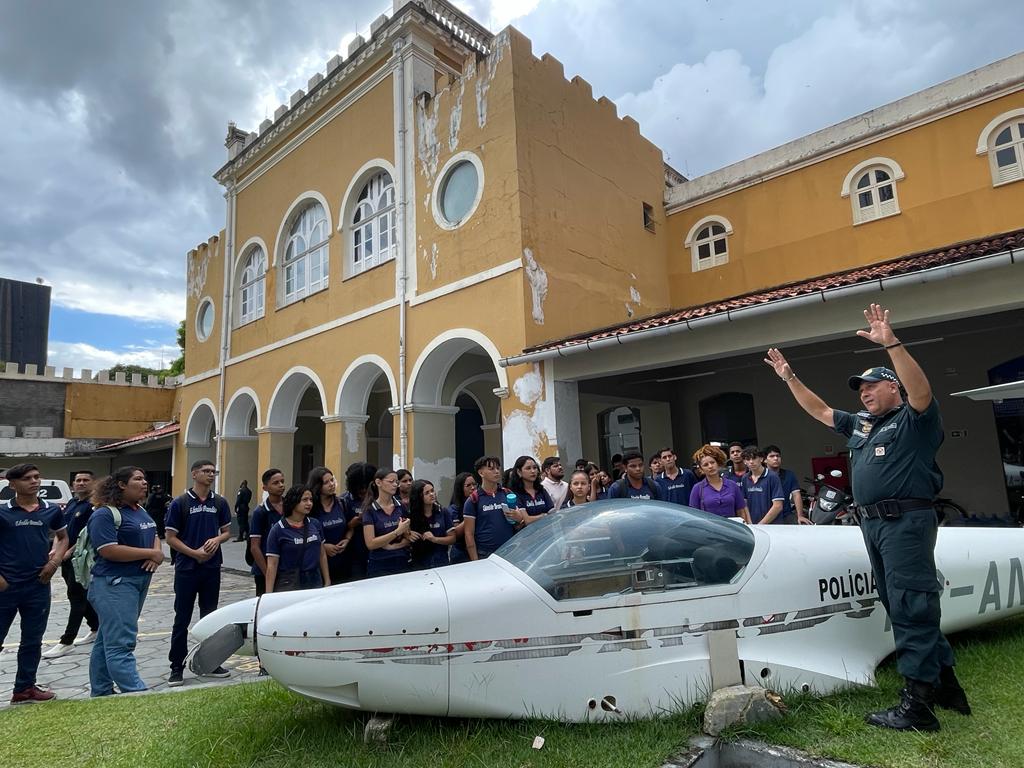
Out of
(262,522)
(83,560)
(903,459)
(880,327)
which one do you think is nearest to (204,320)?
(83,560)

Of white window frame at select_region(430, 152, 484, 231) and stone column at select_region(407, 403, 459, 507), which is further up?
white window frame at select_region(430, 152, 484, 231)

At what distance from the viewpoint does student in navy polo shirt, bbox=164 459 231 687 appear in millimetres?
5141

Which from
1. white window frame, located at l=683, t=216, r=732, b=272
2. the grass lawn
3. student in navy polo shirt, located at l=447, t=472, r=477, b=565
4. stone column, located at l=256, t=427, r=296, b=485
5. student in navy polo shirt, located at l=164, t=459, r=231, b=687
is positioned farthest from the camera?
stone column, located at l=256, t=427, r=296, b=485

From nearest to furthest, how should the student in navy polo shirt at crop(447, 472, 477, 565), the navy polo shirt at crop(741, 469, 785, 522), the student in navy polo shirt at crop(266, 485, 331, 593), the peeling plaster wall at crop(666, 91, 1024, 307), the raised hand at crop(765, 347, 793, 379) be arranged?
the raised hand at crop(765, 347, 793, 379) → the student in navy polo shirt at crop(266, 485, 331, 593) → the student in navy polo shirt at crop(447, 472, 477, 565) → the navy polo shirt at crop(741, 469, 785, 522) → the peeling plaster wall at crop(666, 91, 1024, 307)

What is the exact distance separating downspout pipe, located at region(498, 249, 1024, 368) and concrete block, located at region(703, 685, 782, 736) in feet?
16.8

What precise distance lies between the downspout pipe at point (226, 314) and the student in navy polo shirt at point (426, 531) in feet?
44.7

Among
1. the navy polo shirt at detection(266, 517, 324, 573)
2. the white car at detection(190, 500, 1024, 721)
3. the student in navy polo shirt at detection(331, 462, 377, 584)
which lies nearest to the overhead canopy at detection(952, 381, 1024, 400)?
the white car at detection(190, 500, 1024, 721)

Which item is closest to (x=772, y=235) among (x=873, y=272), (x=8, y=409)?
(x=873, y=272)

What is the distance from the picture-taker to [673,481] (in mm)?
6668

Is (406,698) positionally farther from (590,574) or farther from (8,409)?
(8,409)

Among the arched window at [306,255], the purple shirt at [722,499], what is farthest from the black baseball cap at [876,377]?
the arched window at [306,255]

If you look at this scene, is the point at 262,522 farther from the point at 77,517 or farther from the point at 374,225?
the point at 374,225

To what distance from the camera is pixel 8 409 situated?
2600 centimetres

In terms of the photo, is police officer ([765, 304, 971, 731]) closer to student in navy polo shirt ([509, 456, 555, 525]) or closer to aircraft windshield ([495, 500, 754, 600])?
aircraft windshield ([495, 500, 754, 600])
